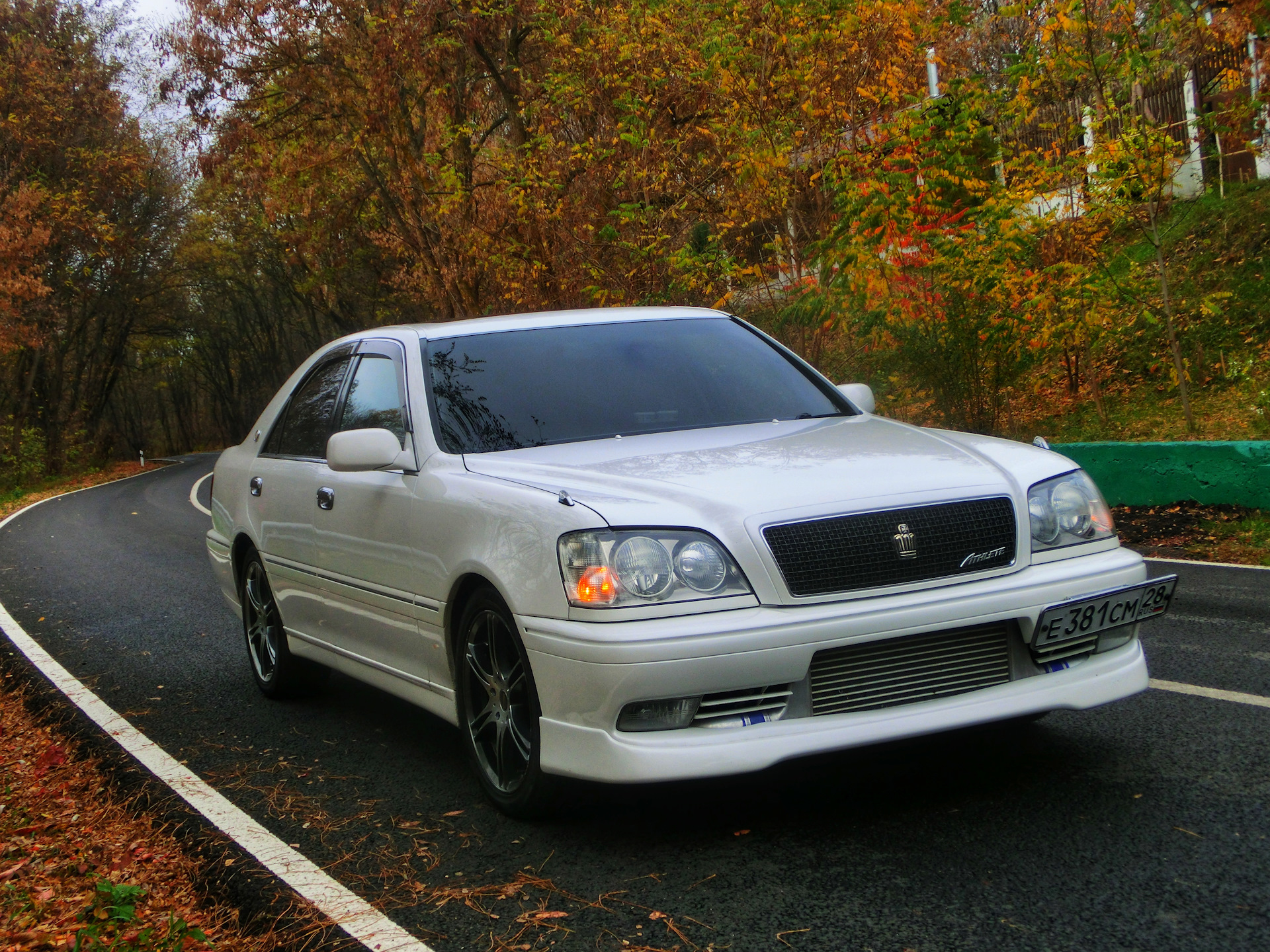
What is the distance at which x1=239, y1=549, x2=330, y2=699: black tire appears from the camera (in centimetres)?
638

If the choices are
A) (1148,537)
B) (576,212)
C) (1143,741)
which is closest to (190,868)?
(1143,741)

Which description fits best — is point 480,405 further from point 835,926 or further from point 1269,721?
point 1269,721

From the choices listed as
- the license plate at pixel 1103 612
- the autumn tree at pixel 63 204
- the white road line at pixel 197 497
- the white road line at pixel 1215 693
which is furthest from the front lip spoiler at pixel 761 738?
the autumn tree at pixel 63 204

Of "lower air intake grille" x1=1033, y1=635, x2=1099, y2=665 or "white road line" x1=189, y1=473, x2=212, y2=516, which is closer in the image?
"lower air intake grille" x1=1033, y1=635, x2=1099, y2=665

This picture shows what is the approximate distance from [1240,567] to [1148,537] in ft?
4.28

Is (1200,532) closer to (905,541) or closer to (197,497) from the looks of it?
(905,541)

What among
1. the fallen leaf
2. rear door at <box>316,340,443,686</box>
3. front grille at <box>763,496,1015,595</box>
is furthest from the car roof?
the fallen leaf

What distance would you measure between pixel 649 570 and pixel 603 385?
5.01 feet

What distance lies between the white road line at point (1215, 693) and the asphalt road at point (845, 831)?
0.28ft

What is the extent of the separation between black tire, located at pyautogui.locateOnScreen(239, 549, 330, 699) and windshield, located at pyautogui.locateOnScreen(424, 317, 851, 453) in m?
1.92

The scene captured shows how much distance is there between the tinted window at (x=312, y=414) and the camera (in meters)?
6.02

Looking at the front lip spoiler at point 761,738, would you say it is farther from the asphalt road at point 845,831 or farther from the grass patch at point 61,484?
the grass patch at point 61,484

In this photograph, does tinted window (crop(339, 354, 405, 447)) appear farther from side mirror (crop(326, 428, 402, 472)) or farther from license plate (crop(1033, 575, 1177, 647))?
license plate (crop(1033, 575, 1177, 647))

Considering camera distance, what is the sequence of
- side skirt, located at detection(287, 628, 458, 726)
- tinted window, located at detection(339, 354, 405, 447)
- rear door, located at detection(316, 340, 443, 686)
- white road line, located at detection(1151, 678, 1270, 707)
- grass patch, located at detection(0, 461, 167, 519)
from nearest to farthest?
1. side skirt, located at detection(287, 628, 458, 726)
2. rear door, located at detection(316, 340, 443, 686)
3. white road line, located at detection(1151, 678, 1270, 707)
4. tinted window, located at detection(339, 354, 405, 447)
5. grass patch, located at detection(0, 461, 167, 519)
